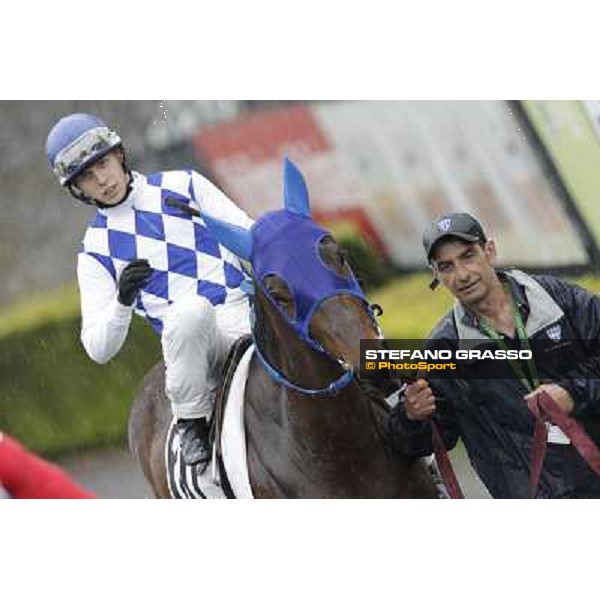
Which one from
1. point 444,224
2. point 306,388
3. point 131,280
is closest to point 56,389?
point 131,280

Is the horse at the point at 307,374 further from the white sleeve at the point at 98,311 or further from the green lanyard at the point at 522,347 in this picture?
the white sleeve at the point at 98,311

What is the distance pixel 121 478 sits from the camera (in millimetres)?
5277

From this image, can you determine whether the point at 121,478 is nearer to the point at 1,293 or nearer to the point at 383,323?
the point at 1,293

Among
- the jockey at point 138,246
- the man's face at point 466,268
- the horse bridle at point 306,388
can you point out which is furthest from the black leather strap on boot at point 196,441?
the man's face at point 466,268

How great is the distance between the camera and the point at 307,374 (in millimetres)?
4430

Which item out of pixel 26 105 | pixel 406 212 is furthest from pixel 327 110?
pixel 26 105

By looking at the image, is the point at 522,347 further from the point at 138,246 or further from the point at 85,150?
the point at 85,150

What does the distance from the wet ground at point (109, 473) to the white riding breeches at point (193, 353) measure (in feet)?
1.76

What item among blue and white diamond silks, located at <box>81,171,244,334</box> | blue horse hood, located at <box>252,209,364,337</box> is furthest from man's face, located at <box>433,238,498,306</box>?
blue and white diamond silks, located at <box>81,171,244,334</box>

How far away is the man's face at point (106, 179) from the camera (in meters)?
5.03

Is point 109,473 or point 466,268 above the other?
point 466,268

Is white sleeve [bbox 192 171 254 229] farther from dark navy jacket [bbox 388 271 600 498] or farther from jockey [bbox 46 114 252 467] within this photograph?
dark navy jacket [bbox 388 271 600 498]

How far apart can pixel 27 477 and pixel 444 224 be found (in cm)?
239

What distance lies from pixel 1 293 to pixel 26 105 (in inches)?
27.6
